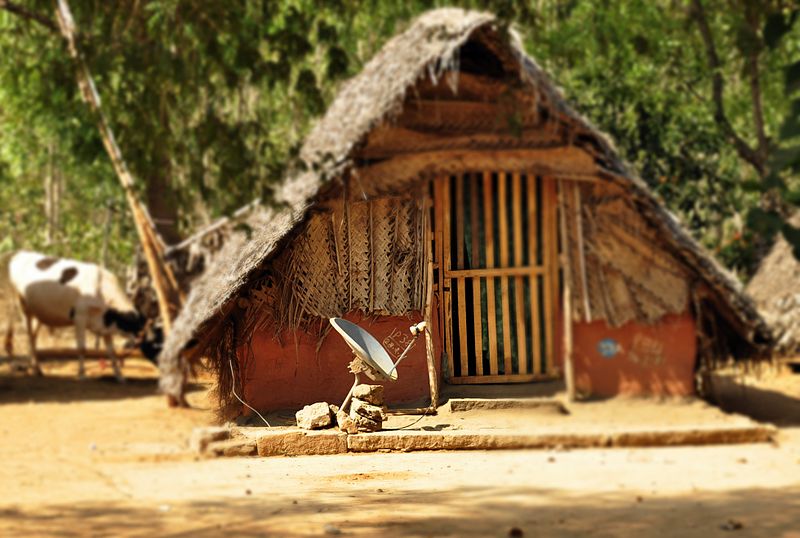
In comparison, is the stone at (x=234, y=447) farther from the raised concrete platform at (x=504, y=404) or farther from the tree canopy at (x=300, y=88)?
the tree canopy at (x=300, y=88)

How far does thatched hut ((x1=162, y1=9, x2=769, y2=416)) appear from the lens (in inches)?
130

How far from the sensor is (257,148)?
5383mm

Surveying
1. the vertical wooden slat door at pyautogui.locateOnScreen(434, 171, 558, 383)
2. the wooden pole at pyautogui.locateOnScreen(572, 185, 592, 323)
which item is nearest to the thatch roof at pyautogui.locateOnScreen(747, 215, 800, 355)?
the wooden pole at pyautogui.locateOnScreen(572, 185, 592, 323)

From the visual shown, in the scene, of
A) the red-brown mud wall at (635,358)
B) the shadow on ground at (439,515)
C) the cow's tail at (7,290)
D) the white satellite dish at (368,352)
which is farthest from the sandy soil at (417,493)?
the cow's tail at (7,290)

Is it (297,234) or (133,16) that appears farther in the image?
(133,16)

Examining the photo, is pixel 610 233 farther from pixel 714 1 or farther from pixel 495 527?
pixel 714 1

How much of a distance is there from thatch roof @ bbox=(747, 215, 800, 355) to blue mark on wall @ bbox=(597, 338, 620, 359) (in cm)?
1176

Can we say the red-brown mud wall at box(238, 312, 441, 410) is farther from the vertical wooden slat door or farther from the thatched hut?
the vertical wooden slat door

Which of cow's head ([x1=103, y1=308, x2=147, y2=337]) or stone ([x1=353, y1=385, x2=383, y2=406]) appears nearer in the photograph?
stone ([x1=353, y1=385, x2=383, y2=406])

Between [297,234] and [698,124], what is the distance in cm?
1205

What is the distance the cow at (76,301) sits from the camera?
63.3 ft

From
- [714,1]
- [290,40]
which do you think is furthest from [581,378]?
[714,1]

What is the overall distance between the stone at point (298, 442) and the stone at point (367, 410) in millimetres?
210

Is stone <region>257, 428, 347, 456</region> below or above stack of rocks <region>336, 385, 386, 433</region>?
below
